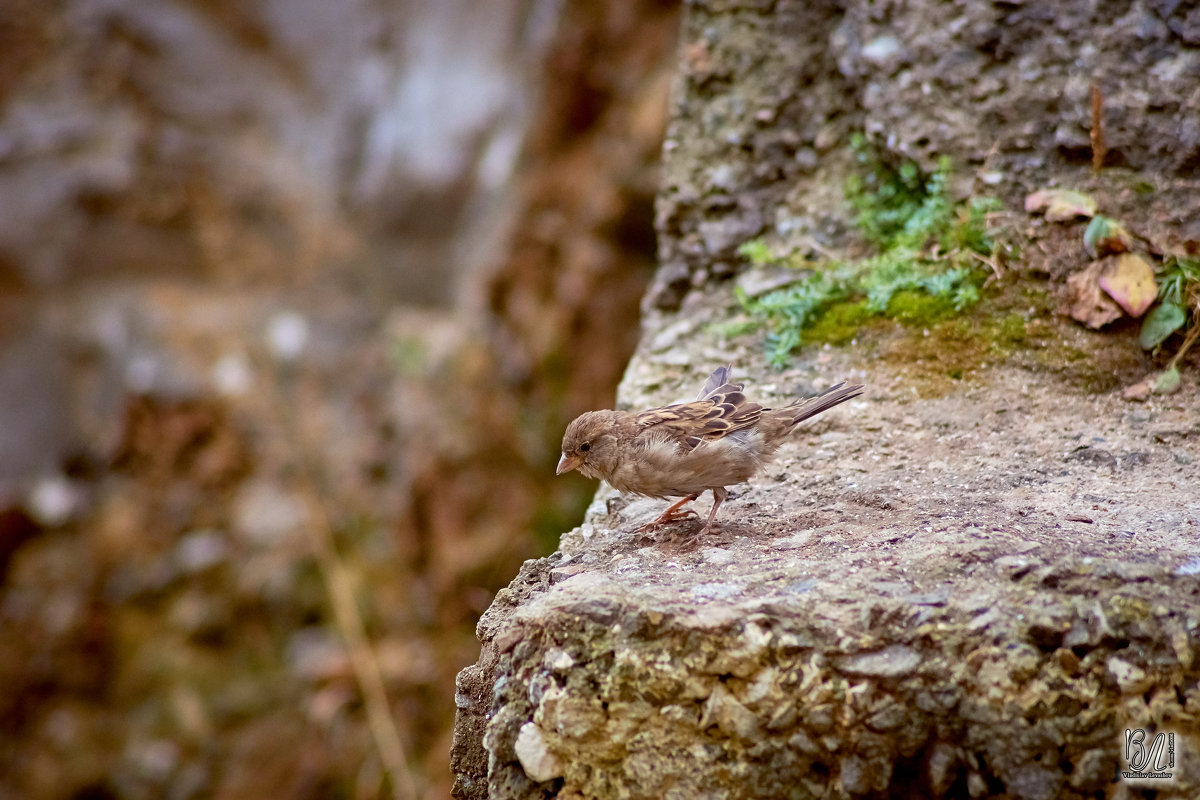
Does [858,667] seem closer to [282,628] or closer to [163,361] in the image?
[282,628]

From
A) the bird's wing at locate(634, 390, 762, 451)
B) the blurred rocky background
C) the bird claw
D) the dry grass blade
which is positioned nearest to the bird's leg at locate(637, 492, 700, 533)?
the bird claw

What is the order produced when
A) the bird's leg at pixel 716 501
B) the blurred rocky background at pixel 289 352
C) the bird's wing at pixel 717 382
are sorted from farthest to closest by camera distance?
the blurred rocky background at pixel 289 352 → the bird's wing at pixel 717 382 → the bird's leg at pixel 716 501

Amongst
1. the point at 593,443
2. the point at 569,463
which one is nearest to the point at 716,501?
the point at 593,443

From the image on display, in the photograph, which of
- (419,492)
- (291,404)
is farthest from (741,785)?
(291,404)

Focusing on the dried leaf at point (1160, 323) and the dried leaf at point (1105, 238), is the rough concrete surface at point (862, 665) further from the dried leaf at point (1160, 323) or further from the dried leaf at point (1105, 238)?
the dried leaf at point (1105, 238)

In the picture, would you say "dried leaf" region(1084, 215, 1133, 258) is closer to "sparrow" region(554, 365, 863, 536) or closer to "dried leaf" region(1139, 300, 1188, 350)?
"dried leaf" region(1139, 300, 1188, 350)

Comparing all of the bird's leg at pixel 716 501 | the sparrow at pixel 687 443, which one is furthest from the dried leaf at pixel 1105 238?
the bird's leg at pixel 716 501

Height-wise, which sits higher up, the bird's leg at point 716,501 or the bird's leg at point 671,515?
the bird's leg at point 716,501
